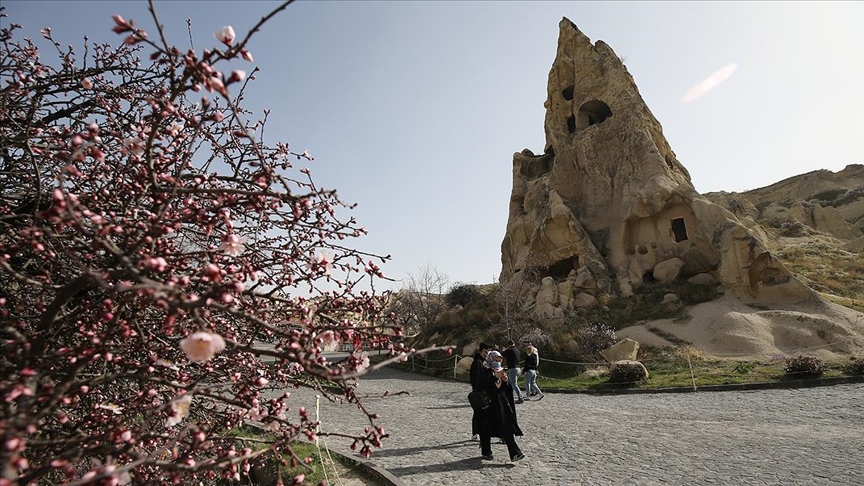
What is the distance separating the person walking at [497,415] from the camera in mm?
7875

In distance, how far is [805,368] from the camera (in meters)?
13.4

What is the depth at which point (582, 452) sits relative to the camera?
8164 millimetres

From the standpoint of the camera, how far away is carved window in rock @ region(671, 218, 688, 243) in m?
25.4

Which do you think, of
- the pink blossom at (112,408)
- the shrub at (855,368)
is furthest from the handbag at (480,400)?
the shrub at (855,368)

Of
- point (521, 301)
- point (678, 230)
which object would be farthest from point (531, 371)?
point (678, 230)

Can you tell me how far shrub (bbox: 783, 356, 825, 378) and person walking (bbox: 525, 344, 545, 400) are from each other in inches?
274

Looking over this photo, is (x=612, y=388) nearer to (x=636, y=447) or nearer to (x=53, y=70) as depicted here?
(x=636, y=447)

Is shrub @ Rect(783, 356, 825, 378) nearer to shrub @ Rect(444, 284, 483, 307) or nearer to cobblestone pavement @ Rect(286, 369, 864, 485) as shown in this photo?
cobblestone pavement @ Rect(286, 369, 864, 485)

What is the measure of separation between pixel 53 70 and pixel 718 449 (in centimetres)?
1003

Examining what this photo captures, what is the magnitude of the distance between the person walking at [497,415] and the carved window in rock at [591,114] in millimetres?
25450

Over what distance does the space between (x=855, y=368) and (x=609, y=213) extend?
15.2m

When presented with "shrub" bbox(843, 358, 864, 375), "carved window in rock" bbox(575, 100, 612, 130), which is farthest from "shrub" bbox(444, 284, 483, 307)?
"shrub" bbox(843, 358, 864, 375)

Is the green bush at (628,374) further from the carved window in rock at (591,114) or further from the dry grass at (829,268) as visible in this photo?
the carved window in rock at (591,114)

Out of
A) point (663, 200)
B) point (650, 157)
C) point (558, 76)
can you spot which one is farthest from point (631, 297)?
point (558, 76)
